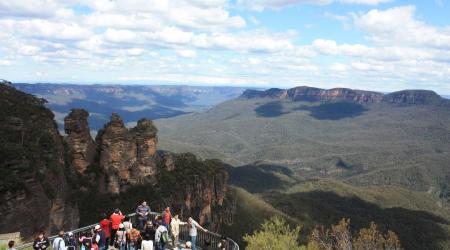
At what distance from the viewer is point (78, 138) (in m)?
64.6

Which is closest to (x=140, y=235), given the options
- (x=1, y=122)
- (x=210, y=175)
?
(x=1, y=122)

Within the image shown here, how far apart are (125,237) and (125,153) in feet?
159

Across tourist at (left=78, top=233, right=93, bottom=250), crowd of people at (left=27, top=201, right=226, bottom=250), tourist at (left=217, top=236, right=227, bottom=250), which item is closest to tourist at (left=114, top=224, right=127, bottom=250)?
crowd of people at (left=27, top=201, right=226, bottom=250)

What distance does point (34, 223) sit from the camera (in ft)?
134

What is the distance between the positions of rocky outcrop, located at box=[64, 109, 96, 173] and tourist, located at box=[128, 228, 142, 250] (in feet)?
132

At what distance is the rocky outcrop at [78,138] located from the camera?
6375cm

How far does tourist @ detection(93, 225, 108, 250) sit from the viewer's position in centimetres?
2742

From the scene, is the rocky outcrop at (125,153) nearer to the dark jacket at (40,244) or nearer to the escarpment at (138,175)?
the escarpment at (138,175)

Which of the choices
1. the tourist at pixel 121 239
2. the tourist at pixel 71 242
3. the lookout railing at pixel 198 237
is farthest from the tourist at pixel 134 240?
the lookout railing at pixel 198 237

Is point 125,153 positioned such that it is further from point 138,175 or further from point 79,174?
point 79,174

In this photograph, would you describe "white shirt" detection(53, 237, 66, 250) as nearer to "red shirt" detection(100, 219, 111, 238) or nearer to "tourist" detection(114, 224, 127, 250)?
"red shirt" detection(100, 219, 111, 238)

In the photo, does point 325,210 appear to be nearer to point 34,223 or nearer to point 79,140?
point 79,140

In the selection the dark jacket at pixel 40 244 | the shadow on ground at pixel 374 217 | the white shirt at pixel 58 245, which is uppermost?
the dark jacket at pixel 40 244

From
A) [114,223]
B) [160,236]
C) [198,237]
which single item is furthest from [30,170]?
[160,236]
